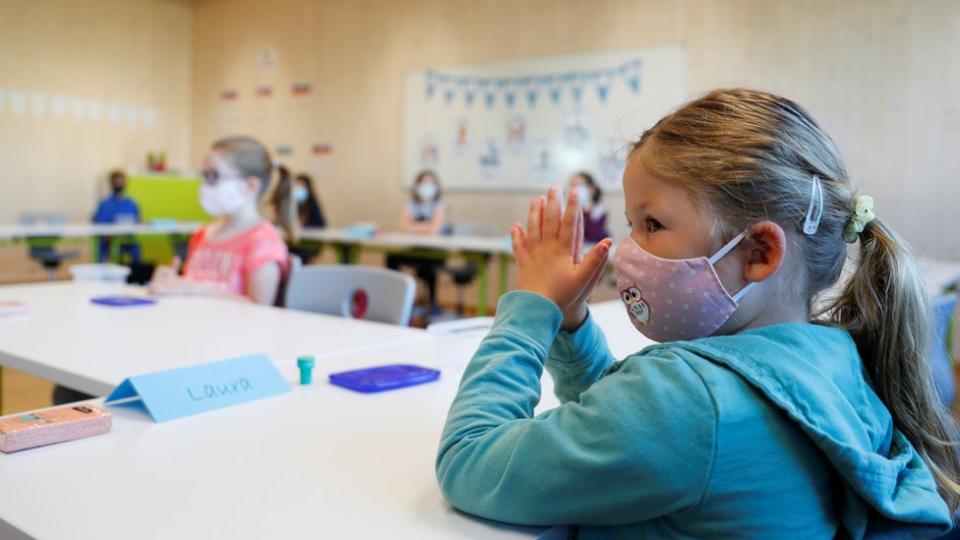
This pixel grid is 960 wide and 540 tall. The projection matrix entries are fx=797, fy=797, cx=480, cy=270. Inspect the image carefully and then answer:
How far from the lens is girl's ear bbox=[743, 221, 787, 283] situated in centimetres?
72

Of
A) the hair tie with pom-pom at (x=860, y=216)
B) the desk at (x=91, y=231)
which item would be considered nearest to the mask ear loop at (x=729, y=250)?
the hair tie with pom-pom at (x=860, y=216)

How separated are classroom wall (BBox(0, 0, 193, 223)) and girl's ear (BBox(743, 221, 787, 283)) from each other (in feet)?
26.8

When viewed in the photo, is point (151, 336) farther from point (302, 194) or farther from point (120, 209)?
point (120, 209)

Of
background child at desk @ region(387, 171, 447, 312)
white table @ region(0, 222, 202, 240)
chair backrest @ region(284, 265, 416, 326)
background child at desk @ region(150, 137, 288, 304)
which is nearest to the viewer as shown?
chair backrest @ region(284, 265, 416, 326)

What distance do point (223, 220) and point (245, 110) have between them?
6.30m

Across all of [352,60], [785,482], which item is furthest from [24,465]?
[352,60]

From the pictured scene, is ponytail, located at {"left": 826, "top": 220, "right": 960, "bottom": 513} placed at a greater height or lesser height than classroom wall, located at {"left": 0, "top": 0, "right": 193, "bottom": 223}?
lesser

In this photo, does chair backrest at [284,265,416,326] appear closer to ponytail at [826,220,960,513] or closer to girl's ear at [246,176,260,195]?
girl's ear at [246,176,260,195]

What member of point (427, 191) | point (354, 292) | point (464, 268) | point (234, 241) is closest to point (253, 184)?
point (234, 241)

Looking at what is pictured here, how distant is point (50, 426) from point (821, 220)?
83cm

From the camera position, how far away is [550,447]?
2.19 ft

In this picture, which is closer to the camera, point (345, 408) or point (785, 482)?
point (785, 482)

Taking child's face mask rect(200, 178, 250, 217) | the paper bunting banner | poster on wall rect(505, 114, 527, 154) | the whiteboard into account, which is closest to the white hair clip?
child's face mask rect(200, 178, 250, 217)

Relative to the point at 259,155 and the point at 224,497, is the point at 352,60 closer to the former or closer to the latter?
the point at 259,155
